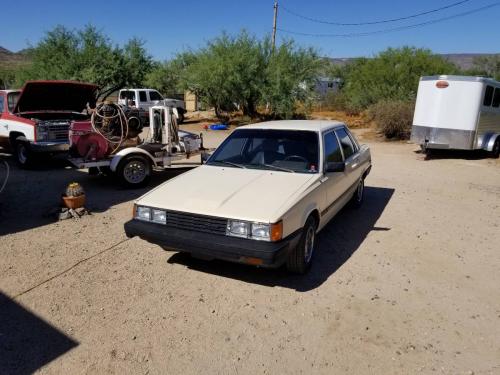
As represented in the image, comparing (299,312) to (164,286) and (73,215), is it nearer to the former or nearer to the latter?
(164,286)

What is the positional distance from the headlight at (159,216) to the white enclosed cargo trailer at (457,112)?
1065 centimetres

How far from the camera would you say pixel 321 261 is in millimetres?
4695

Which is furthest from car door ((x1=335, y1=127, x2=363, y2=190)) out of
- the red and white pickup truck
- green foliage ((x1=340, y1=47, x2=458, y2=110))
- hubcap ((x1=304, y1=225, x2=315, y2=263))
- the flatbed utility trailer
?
green foliage ((x1=340, y1=47, x2=458, y2=110))

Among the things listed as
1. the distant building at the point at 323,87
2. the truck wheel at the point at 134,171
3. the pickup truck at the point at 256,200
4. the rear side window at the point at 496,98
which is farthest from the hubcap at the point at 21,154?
the distant building at the point at 323,87

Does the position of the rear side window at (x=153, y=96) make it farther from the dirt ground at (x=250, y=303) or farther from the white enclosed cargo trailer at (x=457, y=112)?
the dirt ground at (x=250, y=303)

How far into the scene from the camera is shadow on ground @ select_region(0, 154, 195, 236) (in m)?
6.06

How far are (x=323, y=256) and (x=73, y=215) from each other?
3809 millimetres

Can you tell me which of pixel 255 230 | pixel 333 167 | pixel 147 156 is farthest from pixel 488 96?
pixel 255 230

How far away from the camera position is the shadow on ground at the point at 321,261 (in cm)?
421

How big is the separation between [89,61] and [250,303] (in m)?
24.5

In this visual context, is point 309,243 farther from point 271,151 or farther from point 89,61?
point 89,61

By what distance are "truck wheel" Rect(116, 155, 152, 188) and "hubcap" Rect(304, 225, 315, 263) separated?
177 inches

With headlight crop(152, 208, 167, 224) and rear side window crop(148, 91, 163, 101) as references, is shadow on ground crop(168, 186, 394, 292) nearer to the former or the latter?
headlight crop(152, 208, 167, 224)

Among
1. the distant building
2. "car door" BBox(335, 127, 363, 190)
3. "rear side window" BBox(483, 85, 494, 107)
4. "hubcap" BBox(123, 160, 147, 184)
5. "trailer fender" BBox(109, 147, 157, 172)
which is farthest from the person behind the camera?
the distant building
